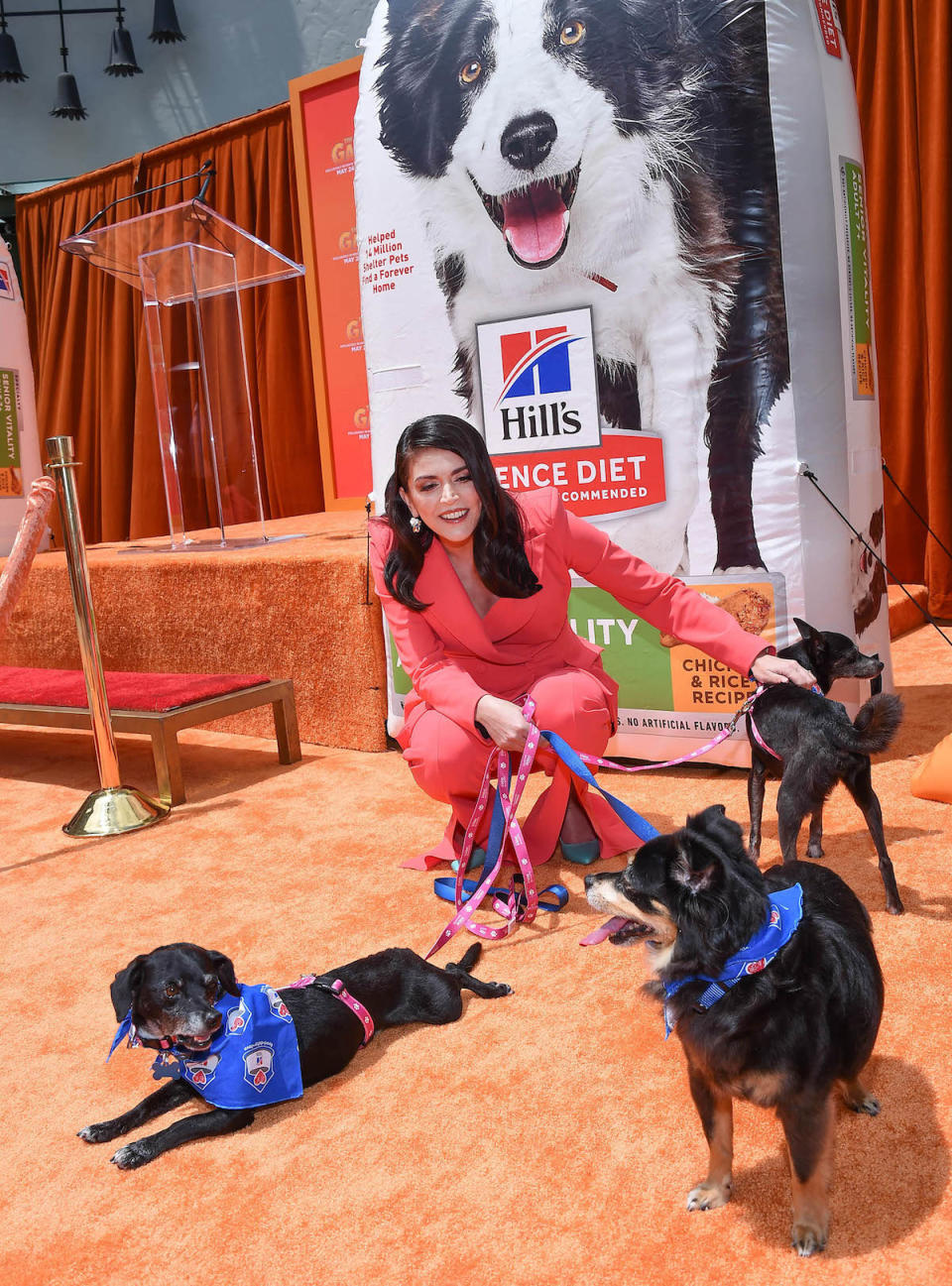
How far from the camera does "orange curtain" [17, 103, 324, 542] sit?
6367 millimetres

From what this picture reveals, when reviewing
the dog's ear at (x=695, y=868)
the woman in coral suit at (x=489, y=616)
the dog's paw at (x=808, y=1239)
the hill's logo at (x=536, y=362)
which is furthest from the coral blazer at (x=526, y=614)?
the dog's paw at (x=808, y=1239)

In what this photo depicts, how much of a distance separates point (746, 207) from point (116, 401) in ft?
18.7

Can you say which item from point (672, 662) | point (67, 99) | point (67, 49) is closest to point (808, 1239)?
point (672, 662)

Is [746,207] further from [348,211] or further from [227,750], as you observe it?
[348,211]

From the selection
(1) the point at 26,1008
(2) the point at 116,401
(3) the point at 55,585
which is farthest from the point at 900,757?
(2) the point at 116,401

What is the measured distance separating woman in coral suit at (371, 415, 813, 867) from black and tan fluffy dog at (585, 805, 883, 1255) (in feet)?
3.24

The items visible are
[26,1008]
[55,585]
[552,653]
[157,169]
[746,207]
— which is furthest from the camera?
[157,169]

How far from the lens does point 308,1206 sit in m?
1.43

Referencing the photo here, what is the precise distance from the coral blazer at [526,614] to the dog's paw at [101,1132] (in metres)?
1.01

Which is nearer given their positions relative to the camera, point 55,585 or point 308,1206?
point 308,1206

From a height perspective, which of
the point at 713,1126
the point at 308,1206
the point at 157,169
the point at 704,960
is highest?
the point at 157,169

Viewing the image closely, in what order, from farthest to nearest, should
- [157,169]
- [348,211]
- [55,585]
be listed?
1. [157,169]
2. [348,211]
3. [55,585]

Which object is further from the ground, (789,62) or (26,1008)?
(789,62)

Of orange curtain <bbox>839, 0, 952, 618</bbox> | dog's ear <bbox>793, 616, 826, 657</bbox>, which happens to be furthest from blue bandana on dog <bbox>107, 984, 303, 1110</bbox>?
orange curtain <bbox>839, 0, 952, 618</bbox>
